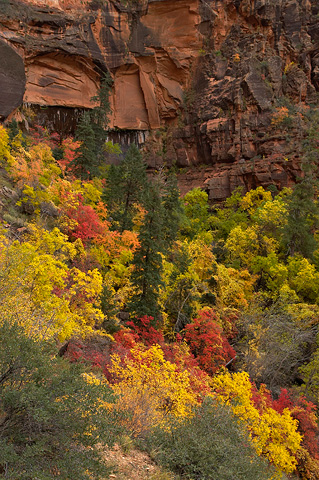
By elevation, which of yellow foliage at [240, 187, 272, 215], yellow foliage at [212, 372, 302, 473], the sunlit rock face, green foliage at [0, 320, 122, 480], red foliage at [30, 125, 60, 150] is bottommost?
yellow foliage at [212, 372, 302, 473]

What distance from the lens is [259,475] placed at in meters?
7.21

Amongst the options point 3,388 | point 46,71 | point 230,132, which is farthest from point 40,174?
point 230,132

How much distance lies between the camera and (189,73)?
49906 mm

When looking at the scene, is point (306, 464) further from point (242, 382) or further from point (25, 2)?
point (25, 2)

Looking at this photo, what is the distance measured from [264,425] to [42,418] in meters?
8.85

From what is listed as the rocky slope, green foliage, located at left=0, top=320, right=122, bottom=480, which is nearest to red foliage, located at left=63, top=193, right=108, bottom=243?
green foliage, located at left=0, top=320, right=122, bottom=480

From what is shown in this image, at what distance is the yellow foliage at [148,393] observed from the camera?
28.5 ft

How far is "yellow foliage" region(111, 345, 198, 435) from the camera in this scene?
28.5 ft

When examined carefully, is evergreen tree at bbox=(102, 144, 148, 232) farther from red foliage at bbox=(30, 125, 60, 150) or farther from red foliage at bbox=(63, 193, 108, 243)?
red foliage at bbox=(30, 125, 60, 150)

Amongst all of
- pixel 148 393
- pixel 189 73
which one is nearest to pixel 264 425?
pixel 148 393

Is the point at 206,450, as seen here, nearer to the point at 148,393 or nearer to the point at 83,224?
the point at 148,393

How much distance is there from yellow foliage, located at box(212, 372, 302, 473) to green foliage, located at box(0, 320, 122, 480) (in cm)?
648

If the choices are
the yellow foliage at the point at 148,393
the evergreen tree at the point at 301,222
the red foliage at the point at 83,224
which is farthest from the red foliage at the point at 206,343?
the evergreen tree at the point at 301,222

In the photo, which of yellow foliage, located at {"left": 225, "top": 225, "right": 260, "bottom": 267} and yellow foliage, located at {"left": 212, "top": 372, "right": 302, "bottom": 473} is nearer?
yellow foliage, located at {"left": 212, "top": 372, "right": 302, "bottom": 473}
